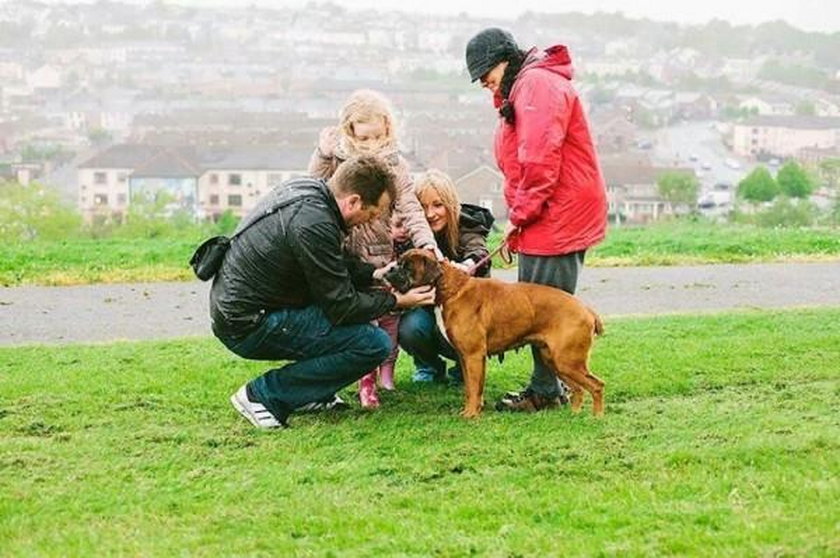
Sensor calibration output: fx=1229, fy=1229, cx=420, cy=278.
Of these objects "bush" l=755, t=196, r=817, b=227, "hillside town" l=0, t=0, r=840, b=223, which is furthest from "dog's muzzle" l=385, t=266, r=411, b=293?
"bush" l=755, t=196, r=817, b=227

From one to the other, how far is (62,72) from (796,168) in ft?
162

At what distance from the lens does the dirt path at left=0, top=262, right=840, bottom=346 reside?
10.4m

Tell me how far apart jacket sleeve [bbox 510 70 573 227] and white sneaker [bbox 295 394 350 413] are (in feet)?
5.25

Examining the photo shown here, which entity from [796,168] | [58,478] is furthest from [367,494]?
[796,168]

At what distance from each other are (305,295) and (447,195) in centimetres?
129

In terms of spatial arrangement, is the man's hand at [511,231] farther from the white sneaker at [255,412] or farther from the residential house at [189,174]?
the residential house at [189,174]

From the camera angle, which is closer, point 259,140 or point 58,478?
point 58,478

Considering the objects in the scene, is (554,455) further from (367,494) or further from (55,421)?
(55,421)

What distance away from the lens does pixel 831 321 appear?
9.86 meters

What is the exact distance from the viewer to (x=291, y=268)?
645cm

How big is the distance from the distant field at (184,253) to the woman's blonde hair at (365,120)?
6448 millimetres

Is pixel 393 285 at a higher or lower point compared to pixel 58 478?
higher

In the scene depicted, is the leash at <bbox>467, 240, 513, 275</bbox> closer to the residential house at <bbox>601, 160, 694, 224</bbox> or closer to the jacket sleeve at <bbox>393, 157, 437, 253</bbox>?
the jacket sleeve at <bbox>393, 157, 437, 253</bbox>

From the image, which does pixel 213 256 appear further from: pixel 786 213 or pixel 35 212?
pixel 35 212
